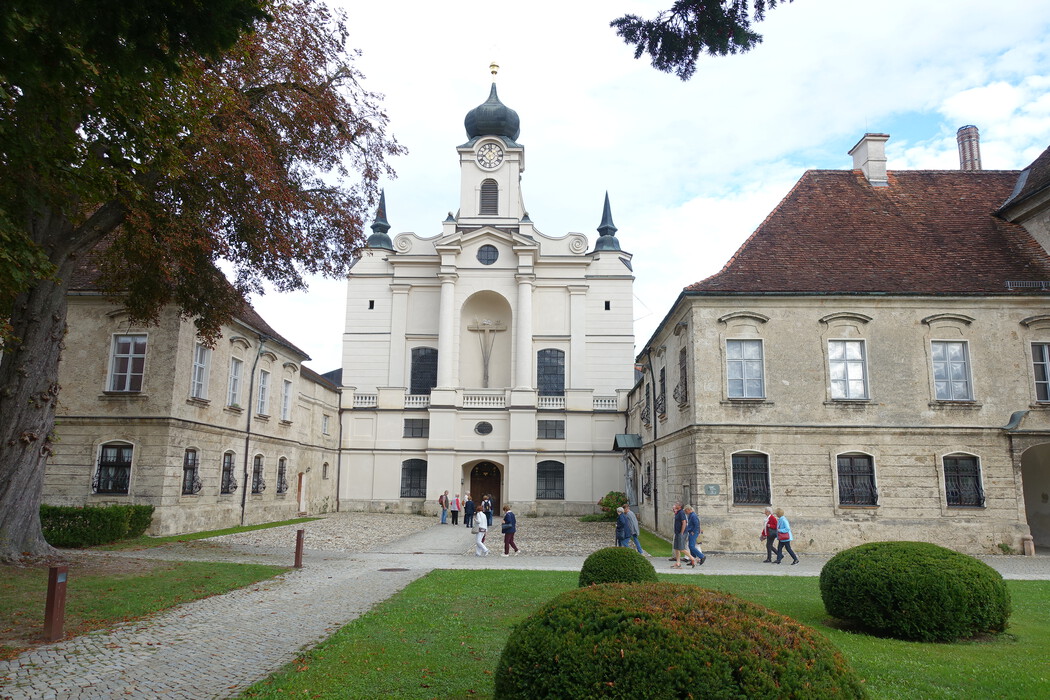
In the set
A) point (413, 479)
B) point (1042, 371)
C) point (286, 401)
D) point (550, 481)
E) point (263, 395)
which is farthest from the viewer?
point (413, 479)

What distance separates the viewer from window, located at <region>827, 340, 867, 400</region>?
2034cm

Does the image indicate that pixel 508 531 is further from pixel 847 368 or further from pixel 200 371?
pixel 200 371

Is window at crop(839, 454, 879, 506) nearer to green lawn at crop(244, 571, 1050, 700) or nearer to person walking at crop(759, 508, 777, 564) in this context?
person walking at crop(759, 508, 777, 564)

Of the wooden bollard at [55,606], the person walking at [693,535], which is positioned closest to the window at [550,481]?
the person walking at [693,535]

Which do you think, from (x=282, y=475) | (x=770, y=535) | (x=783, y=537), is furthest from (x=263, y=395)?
(x=783, y=537)

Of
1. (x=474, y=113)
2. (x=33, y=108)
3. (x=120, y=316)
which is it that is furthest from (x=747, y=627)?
(x=474, y=113)

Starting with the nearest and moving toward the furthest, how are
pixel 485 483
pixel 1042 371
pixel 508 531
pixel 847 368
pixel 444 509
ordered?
pixel 508 531, pixel 1042 371, pixel 847 368, pixel 444 509, pixel 485 483

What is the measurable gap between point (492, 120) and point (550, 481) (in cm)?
2337

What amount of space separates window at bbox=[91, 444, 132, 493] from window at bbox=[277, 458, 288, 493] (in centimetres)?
934

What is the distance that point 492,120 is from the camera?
46344 millimetres

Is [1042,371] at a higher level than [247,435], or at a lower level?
higher

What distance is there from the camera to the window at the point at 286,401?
3089 cm

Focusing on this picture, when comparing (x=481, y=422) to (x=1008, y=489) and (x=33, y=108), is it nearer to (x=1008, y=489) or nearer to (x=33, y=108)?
(x=1008, y=489)

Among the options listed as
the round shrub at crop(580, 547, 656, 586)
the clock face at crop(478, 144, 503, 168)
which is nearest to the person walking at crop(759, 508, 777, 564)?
the round shrub at crop(580, 547, 656, 586)
